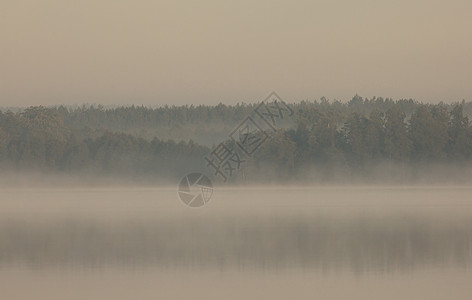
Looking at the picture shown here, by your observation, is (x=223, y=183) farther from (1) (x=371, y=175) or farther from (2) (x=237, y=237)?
(2) (x=237, y=237)

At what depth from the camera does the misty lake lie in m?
14.6

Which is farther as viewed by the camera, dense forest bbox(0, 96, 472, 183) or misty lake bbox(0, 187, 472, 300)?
dense forest bbox(0, 96, 472, 183)

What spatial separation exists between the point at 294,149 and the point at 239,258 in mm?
67801

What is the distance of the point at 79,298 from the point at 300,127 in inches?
2956

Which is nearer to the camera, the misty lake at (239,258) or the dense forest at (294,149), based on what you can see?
the misty lake at (239,258)

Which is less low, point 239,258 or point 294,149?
point 294,149

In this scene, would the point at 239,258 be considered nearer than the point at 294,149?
Yes

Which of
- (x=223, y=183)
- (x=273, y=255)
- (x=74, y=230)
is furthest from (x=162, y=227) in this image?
(x=223, y=183)

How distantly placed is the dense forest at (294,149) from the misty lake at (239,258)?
5527 cm

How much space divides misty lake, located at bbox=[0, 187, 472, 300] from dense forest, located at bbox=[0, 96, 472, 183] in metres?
55.3

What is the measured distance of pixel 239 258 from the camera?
60.9 feet

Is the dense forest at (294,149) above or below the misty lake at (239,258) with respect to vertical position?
above

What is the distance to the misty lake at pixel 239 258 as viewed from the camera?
1459 centimetres

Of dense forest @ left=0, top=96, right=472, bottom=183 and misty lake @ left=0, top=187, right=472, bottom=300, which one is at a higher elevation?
dense forest @ left=0, top=96, right=472, bottom=183
